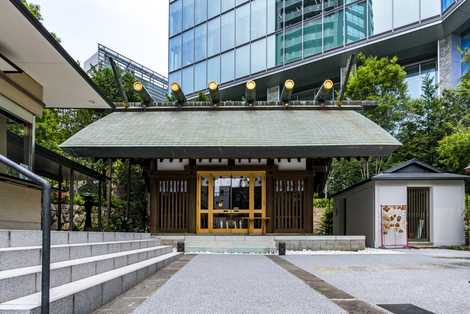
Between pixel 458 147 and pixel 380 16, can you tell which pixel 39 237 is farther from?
pixel 380 16

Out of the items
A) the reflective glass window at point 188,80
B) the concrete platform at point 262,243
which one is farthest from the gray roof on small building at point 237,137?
the reflective glass window at point 188,80

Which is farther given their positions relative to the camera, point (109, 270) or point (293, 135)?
point (293, 135)

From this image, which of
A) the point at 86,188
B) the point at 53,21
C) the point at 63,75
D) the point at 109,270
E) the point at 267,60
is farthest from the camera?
the point at 267,60

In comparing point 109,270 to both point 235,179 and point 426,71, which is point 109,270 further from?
point 426,71

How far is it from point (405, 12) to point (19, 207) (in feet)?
61.6

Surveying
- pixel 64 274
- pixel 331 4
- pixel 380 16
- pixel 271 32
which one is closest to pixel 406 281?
pixel 64 274

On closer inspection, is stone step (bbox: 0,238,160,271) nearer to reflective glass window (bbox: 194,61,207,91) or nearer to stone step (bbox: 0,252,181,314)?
stone step (bbox: 0,252,181,314)

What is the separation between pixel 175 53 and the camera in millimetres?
31516

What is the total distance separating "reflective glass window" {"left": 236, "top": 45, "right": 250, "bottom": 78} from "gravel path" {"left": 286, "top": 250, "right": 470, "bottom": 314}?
1915cm

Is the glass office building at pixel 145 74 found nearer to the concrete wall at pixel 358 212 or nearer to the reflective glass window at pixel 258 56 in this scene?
the reflective glass window at pixel 258 56

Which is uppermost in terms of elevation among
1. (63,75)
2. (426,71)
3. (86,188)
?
(426,71)

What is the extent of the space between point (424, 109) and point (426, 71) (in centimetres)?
352

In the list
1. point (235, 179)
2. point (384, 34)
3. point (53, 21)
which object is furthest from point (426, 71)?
point (53, 21)

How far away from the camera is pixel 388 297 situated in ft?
16.8
